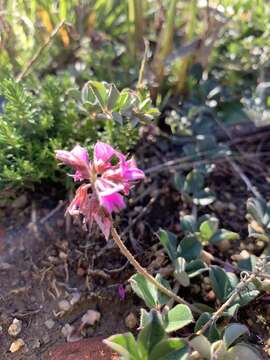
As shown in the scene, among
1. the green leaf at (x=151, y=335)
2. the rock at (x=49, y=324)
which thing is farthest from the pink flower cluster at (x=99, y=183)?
the rock at (x=49, y=324)

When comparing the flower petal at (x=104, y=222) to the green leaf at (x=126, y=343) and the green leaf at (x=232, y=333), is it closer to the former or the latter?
the green leaf at (x=126, y=343)

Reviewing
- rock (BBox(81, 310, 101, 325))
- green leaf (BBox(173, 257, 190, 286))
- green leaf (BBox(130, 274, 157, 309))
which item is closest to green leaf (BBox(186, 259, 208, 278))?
green leaf (BBox(173, 257, 190, 286))

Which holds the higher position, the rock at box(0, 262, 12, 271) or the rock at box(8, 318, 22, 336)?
the rock at box(0, 262, 12, 271)

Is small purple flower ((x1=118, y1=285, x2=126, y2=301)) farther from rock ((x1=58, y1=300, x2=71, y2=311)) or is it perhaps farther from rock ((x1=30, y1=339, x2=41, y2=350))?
rock ((x1=30, y1=339, x2=41, y2=350))

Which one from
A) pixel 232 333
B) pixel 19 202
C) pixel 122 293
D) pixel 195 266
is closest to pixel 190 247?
pixel 195 266

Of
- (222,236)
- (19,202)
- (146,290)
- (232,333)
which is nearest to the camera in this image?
(232,333)

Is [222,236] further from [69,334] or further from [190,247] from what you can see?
[69,334]
